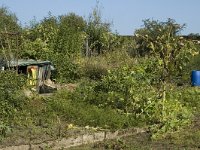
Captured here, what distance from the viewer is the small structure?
41.1 feet

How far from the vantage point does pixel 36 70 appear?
1343 cm

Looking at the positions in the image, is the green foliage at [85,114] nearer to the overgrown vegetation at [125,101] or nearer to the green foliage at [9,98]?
the overgrown vegetation at [125,101]

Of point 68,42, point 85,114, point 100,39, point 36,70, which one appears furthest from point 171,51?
point 100,39

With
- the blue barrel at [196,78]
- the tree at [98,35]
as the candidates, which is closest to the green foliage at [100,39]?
the tree at [98,35]

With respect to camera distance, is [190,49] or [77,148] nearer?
[77,148]

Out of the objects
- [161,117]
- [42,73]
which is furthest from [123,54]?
[161,117]

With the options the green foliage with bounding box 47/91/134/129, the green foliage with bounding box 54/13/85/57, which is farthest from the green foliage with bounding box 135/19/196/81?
the green foliage with bounding box 54/13/85/57

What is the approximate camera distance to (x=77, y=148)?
7.14m

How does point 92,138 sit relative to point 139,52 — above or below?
below

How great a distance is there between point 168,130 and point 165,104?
3.18 feet

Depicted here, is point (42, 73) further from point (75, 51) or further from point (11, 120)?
point (11, 120)

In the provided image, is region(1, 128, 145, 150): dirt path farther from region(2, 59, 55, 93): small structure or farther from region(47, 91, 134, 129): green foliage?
region(2, 59, 55, 93): small structure

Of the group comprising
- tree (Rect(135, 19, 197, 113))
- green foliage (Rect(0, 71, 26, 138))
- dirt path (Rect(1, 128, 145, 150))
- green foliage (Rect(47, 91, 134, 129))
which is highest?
tree (Rect(135, 19, 197, 113))

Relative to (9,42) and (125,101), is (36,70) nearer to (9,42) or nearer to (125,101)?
(9,42)
